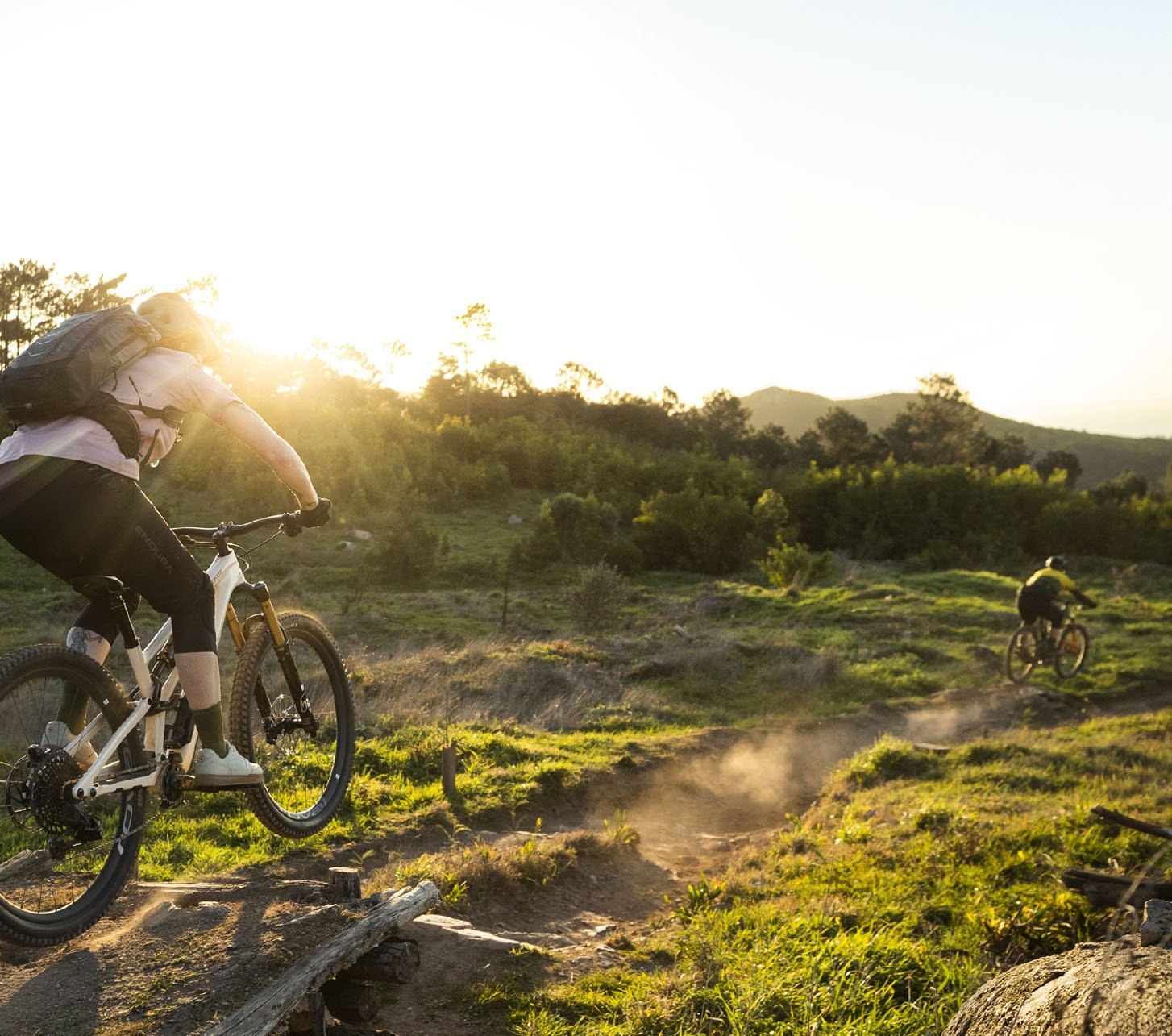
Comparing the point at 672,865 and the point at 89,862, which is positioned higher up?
the point at 89,862

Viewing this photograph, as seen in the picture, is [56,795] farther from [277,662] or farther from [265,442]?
[265,442]

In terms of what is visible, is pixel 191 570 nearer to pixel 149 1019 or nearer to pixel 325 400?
pixel 149 1019

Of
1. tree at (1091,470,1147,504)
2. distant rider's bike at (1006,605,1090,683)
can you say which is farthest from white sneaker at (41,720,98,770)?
tree at (1091,470,1147,504)

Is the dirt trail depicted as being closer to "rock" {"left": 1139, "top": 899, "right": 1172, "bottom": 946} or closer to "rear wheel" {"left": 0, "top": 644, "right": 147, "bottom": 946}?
"rear wheel" {"left": 0, "top": 644, "right": 147, "bottom": 946}

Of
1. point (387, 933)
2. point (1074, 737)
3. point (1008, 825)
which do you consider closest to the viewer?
point (387, 933)

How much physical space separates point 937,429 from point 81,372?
73.6 metres

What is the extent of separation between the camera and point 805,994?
4699 mm

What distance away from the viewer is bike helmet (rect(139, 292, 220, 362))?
385 centimetres

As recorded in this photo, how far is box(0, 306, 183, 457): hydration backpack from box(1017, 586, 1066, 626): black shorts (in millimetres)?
15738

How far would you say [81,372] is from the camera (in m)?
3.39

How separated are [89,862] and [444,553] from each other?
23587mm

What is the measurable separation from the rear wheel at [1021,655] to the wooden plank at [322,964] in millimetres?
13864

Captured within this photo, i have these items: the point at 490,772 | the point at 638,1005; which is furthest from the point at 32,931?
the point at 490,772

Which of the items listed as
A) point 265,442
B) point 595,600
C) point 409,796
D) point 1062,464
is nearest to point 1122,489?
point 1062,464
